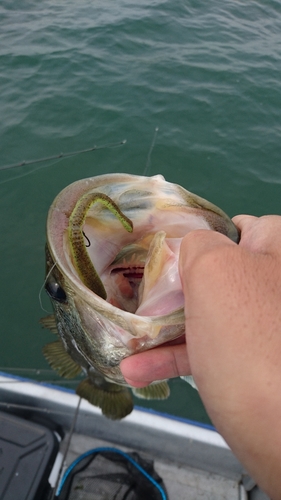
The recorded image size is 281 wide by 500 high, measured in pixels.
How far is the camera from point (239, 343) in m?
1.06

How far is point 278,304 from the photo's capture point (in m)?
1.11

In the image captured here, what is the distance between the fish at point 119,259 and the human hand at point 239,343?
24 cm

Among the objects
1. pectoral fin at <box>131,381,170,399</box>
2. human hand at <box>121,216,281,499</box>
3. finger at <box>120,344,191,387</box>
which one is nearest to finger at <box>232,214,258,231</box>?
human hand at <box>121,216,281,499</box>

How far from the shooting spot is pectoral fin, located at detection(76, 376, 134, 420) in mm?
2619

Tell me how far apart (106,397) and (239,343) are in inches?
73.2

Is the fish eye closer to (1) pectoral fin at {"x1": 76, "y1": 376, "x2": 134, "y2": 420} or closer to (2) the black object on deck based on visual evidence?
(1) pectoral fin at {"x1": 76, "y1": 376, "x2": 134, "y2": 420}

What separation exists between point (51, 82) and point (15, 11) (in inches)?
177

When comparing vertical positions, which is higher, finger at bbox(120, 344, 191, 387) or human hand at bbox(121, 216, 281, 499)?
human hand at bbox(121, 216, 281, 499)

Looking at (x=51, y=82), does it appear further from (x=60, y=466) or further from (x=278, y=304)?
(x=278, y=304)

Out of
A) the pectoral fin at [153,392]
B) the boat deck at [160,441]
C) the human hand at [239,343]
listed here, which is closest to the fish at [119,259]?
the human hand at [239,343]

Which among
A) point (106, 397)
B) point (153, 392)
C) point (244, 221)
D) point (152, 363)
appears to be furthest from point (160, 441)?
point (244, 221)

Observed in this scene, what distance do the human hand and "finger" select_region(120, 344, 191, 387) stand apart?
1.31 ft

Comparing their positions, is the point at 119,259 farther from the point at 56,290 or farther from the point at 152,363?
the point at 152,363

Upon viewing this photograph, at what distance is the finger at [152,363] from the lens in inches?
61.6
